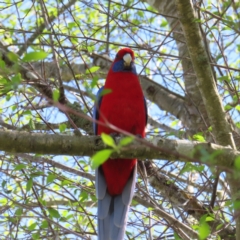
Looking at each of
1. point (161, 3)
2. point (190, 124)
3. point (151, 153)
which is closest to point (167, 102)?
point (190, 124)

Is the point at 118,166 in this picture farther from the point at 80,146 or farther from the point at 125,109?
the point at 80,146

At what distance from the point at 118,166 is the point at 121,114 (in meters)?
0.55

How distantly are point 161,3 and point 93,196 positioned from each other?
2.77 meters

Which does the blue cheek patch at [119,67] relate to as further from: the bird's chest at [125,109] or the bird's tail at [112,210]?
the bird's tail at [112,210]

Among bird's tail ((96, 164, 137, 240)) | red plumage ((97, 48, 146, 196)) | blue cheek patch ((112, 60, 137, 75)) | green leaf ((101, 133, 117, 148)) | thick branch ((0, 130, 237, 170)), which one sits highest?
blue cheek patch ((112, 60, 137, 75))

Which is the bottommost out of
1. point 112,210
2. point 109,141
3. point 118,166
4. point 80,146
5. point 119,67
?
point 109,141

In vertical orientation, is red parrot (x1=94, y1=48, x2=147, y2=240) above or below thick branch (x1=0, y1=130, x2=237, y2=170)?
above

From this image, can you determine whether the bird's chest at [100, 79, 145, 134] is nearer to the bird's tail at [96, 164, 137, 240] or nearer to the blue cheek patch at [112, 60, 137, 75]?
the blue cheek patch at [112, 60, 137, 75]

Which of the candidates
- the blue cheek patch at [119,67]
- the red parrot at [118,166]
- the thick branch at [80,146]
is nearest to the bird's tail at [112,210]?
the red parrot at [118,166]

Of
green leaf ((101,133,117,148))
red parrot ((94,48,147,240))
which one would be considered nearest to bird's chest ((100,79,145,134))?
red parrot ((94,48,147,240))

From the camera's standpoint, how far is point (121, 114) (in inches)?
174

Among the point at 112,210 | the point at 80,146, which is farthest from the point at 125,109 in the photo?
the point at 80,146

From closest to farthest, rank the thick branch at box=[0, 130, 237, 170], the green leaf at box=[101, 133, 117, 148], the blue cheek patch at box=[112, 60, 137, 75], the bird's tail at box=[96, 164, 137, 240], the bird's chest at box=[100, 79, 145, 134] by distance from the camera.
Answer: the green leaf at box=[101, 133, 117, 148]
the thick branch at box=[0, 130, 237, 170]
the bird's tail at box=[96, 164, 137, 240]
the bird's chest at box=[100, 79, 145, 134]
the blue cheek patch at box=[112, 60, 137, 75]

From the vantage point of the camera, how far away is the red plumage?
4.44 m
